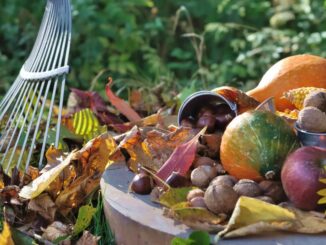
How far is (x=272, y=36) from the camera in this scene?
156 inches

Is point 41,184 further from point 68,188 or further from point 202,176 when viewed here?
point 202,176

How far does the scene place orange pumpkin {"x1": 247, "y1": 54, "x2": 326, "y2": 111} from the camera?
6.73 feet

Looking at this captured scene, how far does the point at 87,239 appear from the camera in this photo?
1.71m

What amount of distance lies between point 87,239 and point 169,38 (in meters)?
2.70

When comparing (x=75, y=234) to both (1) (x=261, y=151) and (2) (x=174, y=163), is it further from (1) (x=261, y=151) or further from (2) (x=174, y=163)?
(1) (x=261, y=151)

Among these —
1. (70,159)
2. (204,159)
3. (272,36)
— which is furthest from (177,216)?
(272,36)

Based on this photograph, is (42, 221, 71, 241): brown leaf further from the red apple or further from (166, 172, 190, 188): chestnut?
the red apple

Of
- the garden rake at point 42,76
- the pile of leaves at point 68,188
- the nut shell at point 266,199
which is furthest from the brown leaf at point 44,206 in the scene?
the nut shell at point 266,199

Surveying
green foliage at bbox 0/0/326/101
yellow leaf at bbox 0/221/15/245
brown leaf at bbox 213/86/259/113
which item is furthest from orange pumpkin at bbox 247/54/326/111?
green foliage at bbox 0/0/326/101

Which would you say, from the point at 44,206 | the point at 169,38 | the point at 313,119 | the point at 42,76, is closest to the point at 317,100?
the point at 313,119

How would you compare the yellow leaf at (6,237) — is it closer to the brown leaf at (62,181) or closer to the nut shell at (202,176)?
the brown leaf at (62,181)

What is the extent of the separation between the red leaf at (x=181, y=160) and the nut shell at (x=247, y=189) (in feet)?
0.51

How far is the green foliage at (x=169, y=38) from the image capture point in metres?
3.95

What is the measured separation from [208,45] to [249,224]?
2877mm
